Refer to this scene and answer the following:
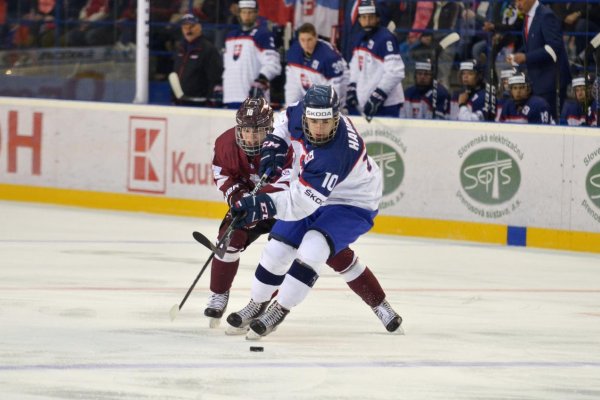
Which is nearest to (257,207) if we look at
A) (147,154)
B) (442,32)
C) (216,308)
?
(216,308)

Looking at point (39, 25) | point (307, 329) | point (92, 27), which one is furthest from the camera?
point (39, 25)

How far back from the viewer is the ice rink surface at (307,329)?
6.07 meters

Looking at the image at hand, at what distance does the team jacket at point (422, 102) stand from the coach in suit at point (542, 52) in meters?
0.89

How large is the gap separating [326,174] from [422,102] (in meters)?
6.24

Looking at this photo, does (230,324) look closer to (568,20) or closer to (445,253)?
(445,253)

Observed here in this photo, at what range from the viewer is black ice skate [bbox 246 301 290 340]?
708 centimetres

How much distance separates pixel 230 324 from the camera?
23.9 ft

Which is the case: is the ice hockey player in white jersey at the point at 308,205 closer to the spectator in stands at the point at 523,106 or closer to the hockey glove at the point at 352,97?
the spectator in stands at the point at 523,106

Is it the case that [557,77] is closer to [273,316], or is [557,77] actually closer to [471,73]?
[471,73]

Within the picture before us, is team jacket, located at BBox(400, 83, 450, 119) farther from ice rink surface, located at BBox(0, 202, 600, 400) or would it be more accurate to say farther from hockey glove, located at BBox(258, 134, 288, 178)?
hockey glove, located at BBox(258, 134, 288, 178)

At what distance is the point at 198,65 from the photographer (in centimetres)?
1392

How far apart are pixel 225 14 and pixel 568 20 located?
322cm

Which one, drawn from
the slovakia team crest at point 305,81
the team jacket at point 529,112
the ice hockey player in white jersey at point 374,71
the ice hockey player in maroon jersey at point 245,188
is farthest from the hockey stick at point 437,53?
the ice hockey player in maroon jersey at point 245,188

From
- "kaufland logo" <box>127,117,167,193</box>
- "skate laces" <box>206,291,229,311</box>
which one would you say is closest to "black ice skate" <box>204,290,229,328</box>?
Answer: "skate laces" <box>206,291,229,311</box>
